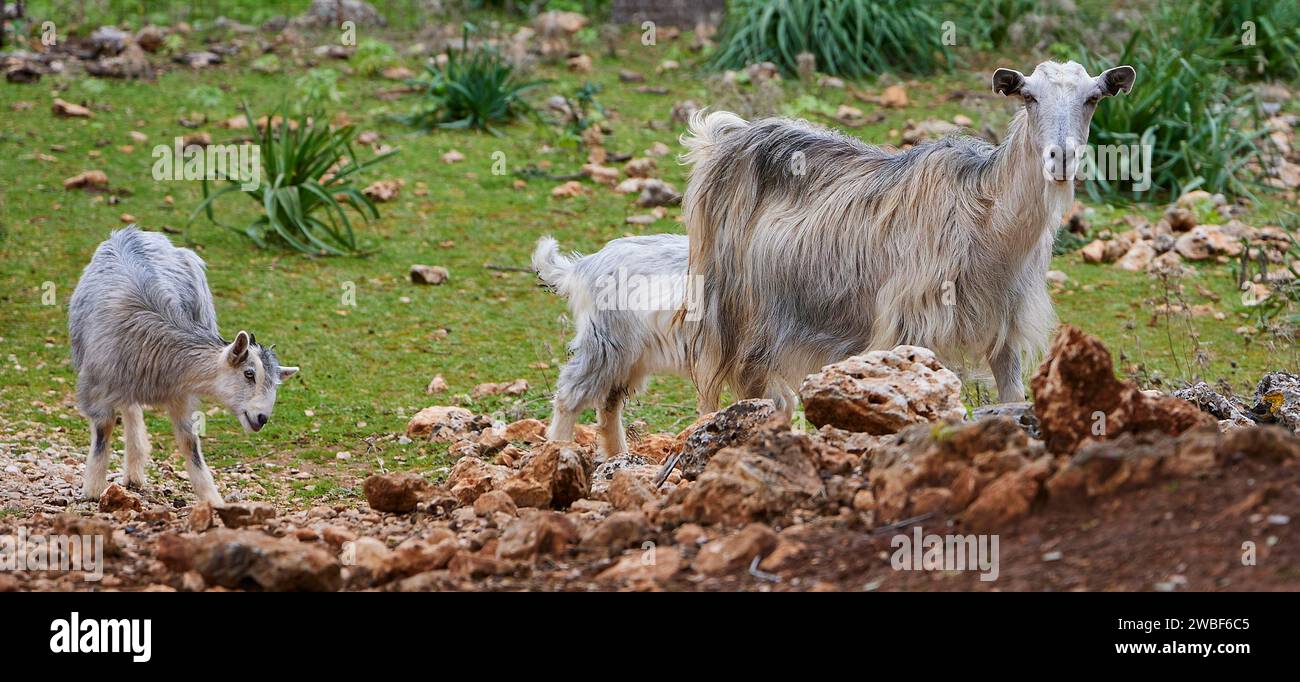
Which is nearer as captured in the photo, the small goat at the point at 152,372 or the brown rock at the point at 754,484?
the brown rock at the point at 754,484

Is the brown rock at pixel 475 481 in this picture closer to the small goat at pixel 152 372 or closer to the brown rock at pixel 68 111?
the small goat at pixel 152 372

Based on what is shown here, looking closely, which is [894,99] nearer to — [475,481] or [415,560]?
[475,481]

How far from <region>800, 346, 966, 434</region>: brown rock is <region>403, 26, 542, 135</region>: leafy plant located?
916 centimetres

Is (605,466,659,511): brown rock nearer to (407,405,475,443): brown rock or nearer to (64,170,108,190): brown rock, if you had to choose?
(407,405,475,443): brown rock

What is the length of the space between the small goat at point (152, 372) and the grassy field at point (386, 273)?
1.44 feet

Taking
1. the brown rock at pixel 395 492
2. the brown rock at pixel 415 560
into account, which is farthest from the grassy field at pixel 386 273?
the brown rock at pixel 415 560

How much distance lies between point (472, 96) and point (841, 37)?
13.4 ft

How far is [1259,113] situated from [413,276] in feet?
27.2

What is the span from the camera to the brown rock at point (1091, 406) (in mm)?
4824

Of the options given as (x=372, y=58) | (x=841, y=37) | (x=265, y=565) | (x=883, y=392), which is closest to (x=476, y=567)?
A: (x=265, y=565)

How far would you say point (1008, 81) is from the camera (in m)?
6.11

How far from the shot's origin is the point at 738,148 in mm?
6969

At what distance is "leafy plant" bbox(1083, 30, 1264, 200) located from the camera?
12570mm

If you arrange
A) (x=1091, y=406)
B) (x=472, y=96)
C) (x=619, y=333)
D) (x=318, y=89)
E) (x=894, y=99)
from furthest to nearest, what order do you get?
1. (x=318, y=89)
2. (x=894, y=99)
3. (x=472, y=96)
4. (x=619, y=333)
5. (x=1091, y=406)
